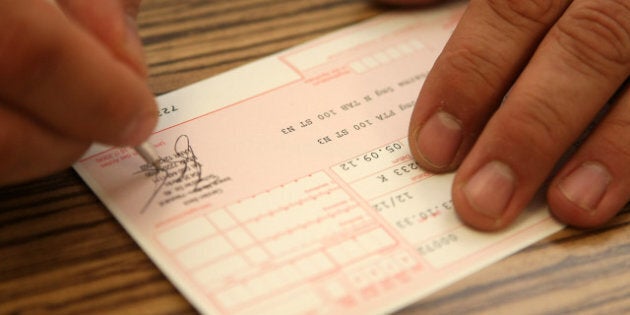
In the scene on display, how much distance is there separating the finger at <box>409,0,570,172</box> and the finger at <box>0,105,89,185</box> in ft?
0.77

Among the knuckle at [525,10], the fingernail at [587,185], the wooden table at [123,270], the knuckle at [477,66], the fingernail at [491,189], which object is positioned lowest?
the wooden table at [123,270]

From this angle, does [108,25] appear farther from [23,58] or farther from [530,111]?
[530,111]

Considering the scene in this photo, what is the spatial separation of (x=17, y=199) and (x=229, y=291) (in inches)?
7.0

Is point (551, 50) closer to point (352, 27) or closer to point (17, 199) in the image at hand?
point (352, 27)

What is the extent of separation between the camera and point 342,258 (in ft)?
1.38

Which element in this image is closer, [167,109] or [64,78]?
[64,78]

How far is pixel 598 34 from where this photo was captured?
0.48 m

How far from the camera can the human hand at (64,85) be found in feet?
1.20

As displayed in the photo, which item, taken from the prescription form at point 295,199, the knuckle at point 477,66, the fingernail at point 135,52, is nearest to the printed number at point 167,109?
the prescription form at point 295,199

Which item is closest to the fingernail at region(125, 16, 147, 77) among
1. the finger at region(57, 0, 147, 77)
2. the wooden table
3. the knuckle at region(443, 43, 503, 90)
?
the finger at region(57, 0, 147, 77)

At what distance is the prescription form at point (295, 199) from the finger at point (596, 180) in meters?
0.02

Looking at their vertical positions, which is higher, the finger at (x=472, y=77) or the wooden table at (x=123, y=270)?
the finger at (x=472, y=77)

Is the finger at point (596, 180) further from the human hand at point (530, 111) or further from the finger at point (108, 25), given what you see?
the finger at point (108, 25)
